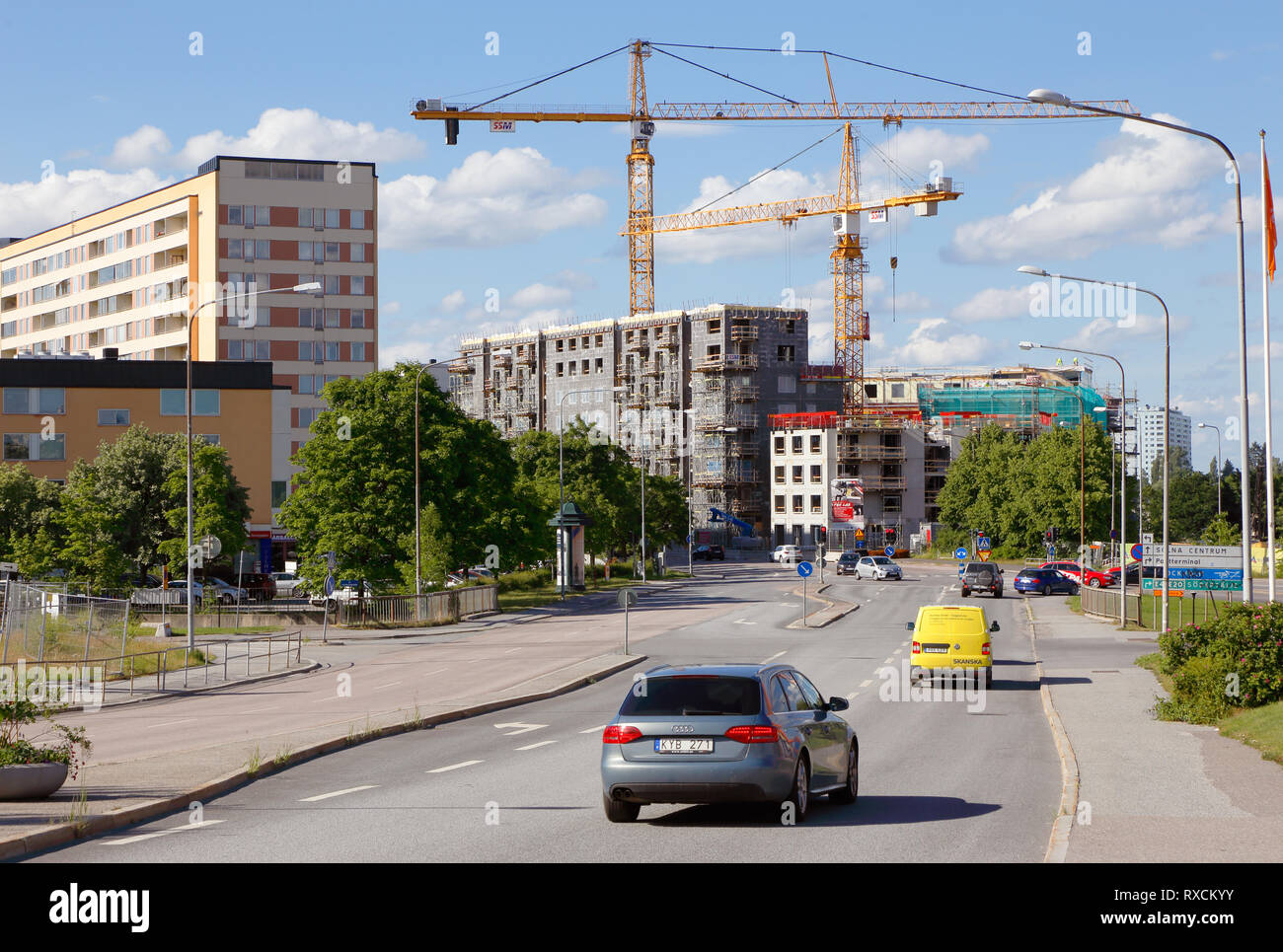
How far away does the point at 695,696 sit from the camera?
13.6m

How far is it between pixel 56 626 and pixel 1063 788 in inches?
1149

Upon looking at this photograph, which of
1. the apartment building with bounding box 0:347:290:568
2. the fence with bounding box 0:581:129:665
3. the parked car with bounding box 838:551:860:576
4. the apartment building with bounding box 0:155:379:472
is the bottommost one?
the parked car with bounding box 838:551:860:576

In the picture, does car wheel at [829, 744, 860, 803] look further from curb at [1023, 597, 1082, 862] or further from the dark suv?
the dark suv

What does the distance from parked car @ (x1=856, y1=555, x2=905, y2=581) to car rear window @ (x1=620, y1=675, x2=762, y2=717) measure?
77.4m

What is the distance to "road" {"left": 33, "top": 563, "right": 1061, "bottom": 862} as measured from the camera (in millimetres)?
11789

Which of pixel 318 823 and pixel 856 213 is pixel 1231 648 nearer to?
pixel 318 823

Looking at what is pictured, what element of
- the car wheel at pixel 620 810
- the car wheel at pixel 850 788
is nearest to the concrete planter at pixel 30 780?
the car wheel at pixel 620 810

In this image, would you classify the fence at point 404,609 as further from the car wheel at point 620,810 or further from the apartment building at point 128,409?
the car wheel at point 620,810

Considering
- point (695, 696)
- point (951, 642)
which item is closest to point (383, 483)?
point (951, 642)

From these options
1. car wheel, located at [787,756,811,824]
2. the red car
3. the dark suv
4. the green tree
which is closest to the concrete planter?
car wheel, located at [787,756,811,824]

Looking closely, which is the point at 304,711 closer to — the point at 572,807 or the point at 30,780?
the point at 30,780

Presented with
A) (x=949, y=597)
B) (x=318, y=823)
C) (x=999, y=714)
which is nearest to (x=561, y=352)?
(x=949, y=597)

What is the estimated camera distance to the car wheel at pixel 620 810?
43.9ft
